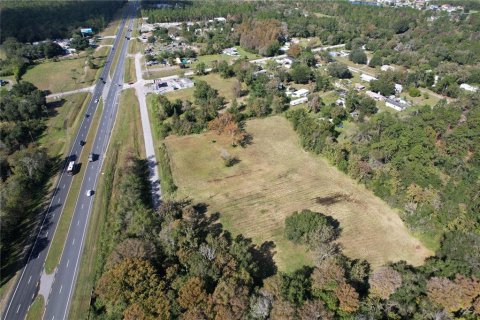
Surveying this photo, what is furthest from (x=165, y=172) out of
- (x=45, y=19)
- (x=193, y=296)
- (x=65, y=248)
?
(x=45, y=19)

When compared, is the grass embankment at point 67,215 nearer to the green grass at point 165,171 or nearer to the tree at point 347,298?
the green grass at point 165,171

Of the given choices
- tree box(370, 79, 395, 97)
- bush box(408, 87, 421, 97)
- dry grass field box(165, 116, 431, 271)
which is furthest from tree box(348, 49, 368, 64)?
dry grass field box(165, 116, 431, 271)

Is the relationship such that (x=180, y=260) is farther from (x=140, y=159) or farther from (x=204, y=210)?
(x=140, y=159)

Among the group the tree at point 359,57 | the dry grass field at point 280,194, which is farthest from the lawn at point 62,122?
the tree at point 359,57

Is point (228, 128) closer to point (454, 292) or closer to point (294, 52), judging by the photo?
point (454, 292)

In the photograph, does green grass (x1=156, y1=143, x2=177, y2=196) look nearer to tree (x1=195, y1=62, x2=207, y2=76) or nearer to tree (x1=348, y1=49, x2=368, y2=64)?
tree (x1=195, y1=62, x2=207, y2=76)
